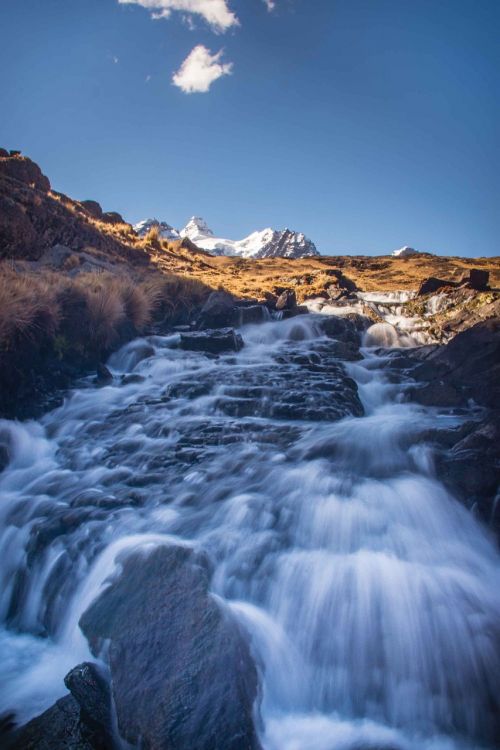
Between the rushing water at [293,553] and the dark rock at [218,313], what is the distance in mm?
5774

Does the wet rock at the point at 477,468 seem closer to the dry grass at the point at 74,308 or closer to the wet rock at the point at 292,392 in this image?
the wet rock at the point at 292,392

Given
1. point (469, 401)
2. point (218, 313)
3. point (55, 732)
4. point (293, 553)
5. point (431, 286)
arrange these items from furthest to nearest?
point (431, 286), point (218, 313), point (469, 401), point (293, 553), point (55, 732)

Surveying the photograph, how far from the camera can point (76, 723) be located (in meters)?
2.41

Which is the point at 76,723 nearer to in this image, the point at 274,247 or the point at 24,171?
the point at 24,171

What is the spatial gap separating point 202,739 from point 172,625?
25.1 inches

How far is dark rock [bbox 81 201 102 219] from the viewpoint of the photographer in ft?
81.0

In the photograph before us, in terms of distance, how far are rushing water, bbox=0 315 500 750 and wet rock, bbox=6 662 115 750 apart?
42cm

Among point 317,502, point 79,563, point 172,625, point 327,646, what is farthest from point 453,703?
point 79,563

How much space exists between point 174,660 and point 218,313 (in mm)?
10675

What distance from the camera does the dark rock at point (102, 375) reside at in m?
8.49

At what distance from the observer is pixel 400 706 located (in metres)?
2.67

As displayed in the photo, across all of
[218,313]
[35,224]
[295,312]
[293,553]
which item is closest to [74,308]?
[218,313]

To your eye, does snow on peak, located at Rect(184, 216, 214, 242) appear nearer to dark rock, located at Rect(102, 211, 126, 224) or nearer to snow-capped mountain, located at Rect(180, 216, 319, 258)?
snow-capped mountain, located at Rect(180, 216, 319, 258)

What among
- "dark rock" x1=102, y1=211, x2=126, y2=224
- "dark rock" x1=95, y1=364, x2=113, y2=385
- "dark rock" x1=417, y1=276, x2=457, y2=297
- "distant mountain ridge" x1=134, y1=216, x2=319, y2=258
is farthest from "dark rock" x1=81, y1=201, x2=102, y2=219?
"distant mountain ridge" x1=134, y1=216, x2=319, y2=258
